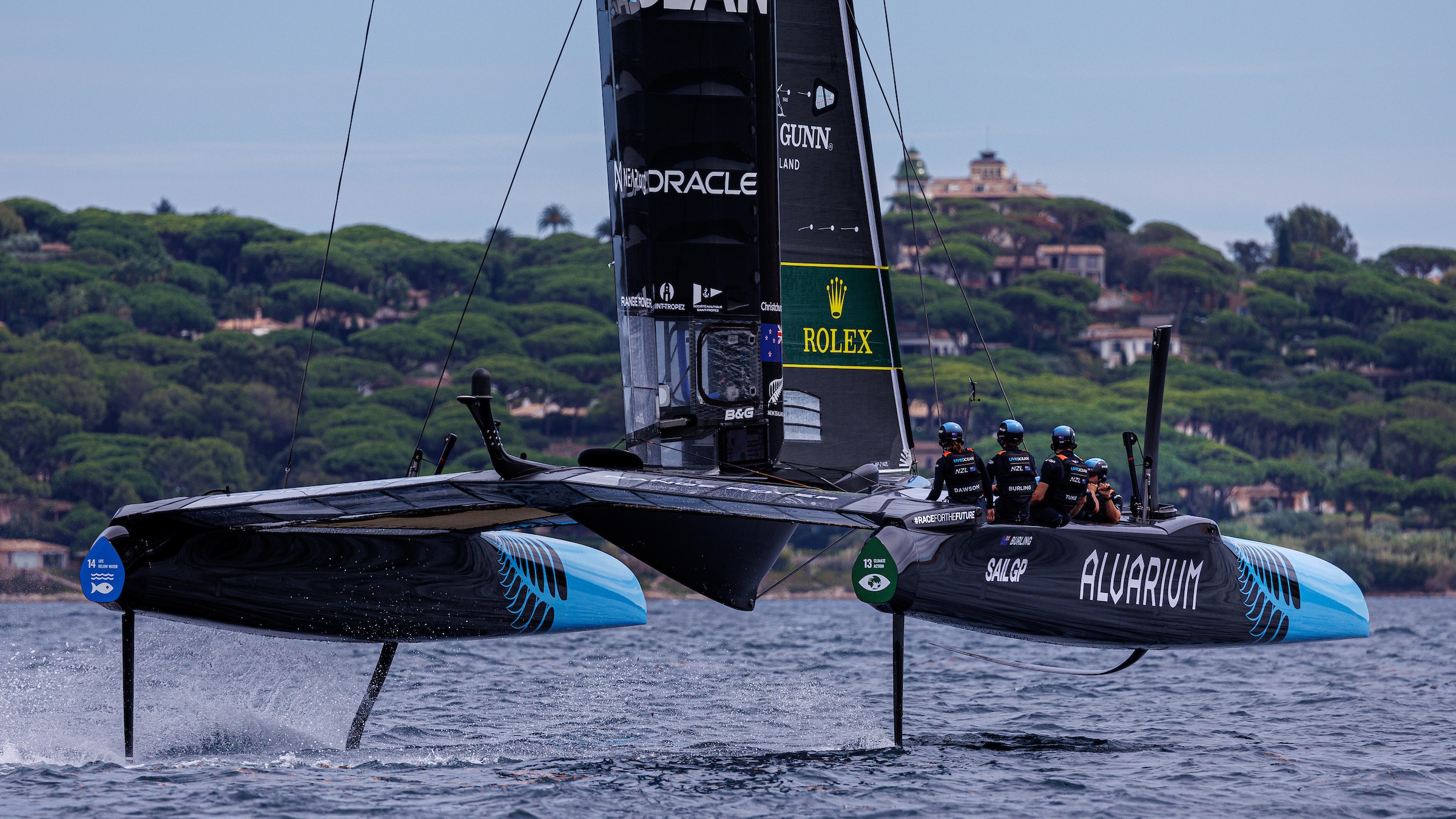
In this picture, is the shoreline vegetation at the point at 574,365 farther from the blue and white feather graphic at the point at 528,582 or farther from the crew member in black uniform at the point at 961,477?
the crew member in black uniform at the point at 961,477

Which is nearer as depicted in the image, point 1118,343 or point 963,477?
point 963,477

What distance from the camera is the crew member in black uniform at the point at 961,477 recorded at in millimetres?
9414

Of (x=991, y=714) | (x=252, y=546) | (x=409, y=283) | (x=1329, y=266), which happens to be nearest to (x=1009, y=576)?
(x=991, y=714)

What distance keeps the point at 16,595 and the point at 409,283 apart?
35.3 meters

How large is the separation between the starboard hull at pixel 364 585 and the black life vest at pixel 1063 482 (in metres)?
2.98

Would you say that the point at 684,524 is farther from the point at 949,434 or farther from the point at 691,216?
the point at 691,216

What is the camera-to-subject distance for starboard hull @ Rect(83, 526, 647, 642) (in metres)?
9.86

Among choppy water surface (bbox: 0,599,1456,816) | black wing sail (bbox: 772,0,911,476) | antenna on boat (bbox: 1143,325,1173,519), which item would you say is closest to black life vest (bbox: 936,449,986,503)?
antenna on boat (bbox: 1143,325,1173,519)

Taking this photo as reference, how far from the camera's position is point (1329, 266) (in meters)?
92.9

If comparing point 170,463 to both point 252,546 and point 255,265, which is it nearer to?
point 255,265

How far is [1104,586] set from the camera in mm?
9781

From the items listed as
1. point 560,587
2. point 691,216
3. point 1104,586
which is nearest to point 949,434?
point 1104,586

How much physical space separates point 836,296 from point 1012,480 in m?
3.98

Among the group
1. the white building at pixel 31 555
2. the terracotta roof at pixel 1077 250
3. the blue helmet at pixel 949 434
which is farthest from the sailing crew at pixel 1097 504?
the terracotta roof at pixel 1077 250
